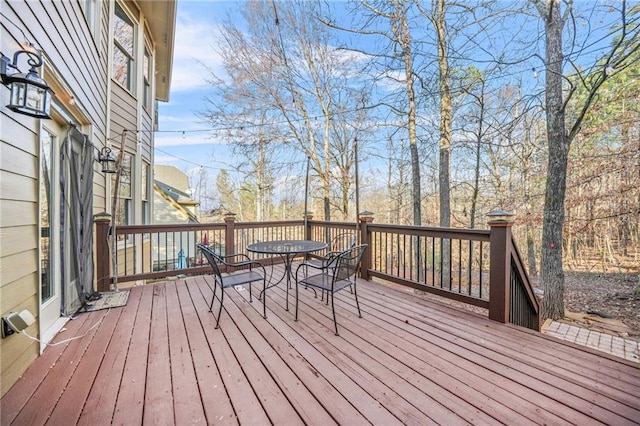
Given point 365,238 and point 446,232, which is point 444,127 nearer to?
point 365,238

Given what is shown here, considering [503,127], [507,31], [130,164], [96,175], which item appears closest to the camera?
[96,175]

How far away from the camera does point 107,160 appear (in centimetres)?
373

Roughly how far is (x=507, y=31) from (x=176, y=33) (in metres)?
6.96

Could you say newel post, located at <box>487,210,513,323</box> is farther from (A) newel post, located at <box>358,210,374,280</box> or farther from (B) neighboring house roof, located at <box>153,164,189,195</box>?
(B) neighboring house roof, located at <box>153,164,189,195</box>

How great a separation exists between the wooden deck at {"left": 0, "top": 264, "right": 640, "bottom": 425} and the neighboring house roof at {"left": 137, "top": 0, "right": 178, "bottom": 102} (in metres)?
5.76

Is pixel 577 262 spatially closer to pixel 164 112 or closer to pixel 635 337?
pixel 635 337

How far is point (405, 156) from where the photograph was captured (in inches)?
413

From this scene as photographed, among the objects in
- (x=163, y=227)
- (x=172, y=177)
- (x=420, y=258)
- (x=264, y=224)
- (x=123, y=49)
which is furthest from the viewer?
(x=172, y=177)

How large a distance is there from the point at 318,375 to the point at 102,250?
3406mm

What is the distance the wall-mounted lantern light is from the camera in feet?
12.2

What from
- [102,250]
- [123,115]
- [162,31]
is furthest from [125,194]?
[162,31]

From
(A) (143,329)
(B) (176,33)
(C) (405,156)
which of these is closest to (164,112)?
(B) (176,33)

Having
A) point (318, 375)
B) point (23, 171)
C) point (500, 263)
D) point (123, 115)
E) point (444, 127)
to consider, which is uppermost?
point (444, 127)

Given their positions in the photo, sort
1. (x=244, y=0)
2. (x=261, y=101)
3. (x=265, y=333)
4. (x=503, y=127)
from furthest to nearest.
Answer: (x=261, y=101), (x=244, y=0), (x=503, y=127), (x=265, y=333)
